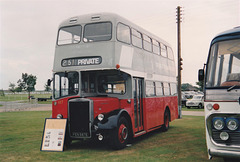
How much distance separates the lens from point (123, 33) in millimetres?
10438

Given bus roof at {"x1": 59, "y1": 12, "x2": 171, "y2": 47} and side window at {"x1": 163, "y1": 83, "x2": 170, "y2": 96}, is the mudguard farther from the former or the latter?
side window at {"x1": 163, "y1": 83, "x2": 170, "y2": 96}

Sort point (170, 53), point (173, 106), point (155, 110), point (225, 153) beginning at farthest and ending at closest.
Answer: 1. point (170, 53)
2. point (173, 106)
3. point (155, 110)
4. point (225, 153)

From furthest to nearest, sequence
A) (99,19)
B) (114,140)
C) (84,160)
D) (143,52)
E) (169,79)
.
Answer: (169,79) < (143,52) < (99,19) < (114,140) < (84,160)

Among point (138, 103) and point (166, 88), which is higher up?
point (166, 88)

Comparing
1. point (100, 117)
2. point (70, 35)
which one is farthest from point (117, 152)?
point (70, 35)

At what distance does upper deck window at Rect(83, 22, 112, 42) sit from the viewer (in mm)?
9969

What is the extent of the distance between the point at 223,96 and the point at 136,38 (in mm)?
5947

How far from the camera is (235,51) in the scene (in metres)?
6.73

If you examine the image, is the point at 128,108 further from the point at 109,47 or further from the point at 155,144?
the point at 109,47

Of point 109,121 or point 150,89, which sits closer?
point 109,121

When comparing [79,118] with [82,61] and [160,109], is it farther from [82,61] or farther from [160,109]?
[160,109]

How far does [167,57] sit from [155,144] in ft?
21.1

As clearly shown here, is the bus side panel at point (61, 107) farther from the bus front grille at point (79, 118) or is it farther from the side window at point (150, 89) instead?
the side window at point (150, 89)

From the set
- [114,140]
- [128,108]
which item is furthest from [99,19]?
[114,140]
